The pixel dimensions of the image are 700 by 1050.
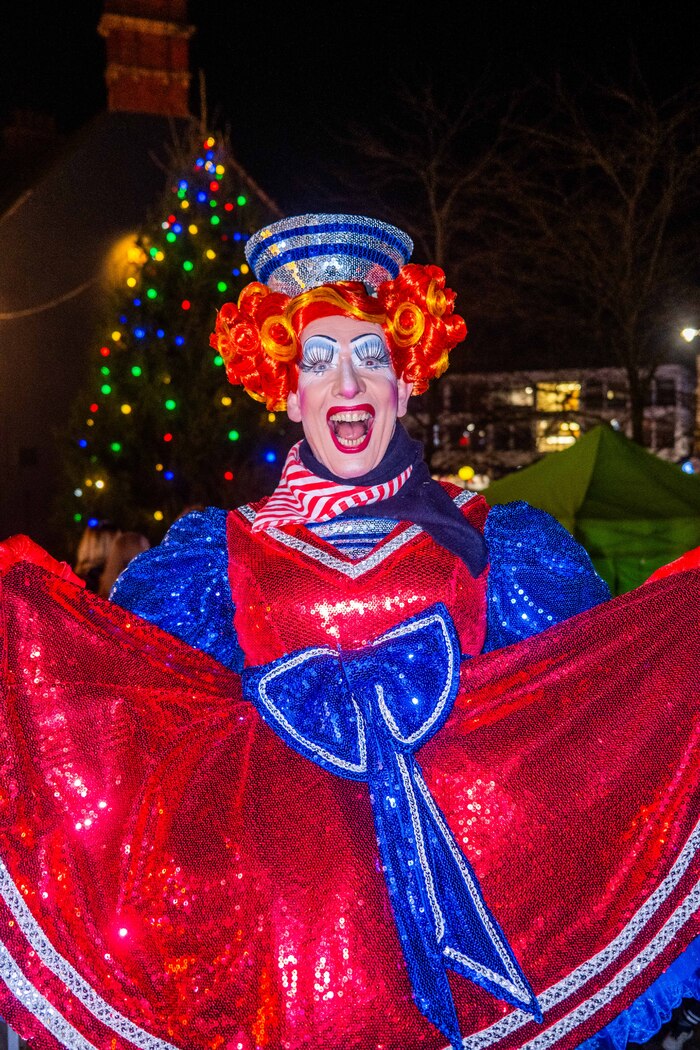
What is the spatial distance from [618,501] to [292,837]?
17.2ft

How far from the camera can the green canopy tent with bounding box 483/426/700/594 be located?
644 cm

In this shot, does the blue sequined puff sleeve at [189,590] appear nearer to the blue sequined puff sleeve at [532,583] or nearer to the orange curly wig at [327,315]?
the orange curly wig at [327,315]

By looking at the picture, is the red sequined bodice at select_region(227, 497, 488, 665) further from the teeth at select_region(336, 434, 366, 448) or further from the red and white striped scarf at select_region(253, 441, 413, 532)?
the teeth at select_region(336, 434, 366, 448)

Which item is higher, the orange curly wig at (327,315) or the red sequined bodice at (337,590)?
the orange curly wig at (327,315)

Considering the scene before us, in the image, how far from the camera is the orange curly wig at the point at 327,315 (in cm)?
268

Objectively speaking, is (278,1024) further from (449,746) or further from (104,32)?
(104,32)

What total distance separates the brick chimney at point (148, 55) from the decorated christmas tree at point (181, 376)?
270 inches

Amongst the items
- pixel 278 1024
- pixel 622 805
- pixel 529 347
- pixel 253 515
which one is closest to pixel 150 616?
pixel 253 515

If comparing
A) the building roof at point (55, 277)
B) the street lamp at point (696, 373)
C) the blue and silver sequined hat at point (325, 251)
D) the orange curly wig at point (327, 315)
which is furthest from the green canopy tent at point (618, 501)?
the building roof at point (55, 277)

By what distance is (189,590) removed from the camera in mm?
2668

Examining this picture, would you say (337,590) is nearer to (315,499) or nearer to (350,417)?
(315,499)

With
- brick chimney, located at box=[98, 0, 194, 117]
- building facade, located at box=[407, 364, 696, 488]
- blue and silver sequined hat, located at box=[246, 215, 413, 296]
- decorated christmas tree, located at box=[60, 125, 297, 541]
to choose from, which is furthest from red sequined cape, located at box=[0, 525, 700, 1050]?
brick chimney, located at box=[98, 0, 194, 117]

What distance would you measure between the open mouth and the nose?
0.13 ft

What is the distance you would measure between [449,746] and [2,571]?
1.08 m
